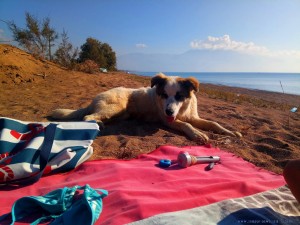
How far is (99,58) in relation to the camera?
2284cm

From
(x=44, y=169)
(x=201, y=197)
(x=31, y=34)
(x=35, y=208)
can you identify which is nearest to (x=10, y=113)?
(x=44, y=169)

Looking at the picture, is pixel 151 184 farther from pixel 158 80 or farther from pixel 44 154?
pixel 158 80

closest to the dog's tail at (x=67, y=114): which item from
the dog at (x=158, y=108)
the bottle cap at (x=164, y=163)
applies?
the dog at (x=158, y=108)

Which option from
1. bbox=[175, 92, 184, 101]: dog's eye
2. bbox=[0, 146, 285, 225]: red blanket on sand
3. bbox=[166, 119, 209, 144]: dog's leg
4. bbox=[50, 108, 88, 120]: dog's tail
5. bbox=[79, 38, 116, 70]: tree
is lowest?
bbox=[0, 146, 285, 225]: red blanket on sand

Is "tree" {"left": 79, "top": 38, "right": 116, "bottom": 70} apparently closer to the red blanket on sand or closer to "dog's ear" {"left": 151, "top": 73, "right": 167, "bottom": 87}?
"dog's ear" {"left": 151, "top": 73, "right": 167, "bottom": 87}

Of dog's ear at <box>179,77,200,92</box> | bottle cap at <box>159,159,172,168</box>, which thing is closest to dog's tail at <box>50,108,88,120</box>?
dog's ear at <box>179,77,200,92</box>

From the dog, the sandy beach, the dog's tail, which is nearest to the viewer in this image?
the sandy beach

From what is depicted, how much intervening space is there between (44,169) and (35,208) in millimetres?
633

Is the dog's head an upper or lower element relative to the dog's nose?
upper

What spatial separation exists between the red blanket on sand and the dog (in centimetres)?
146

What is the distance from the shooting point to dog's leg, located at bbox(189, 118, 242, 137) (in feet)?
14.6

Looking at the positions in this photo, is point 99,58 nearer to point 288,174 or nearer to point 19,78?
point 19,78

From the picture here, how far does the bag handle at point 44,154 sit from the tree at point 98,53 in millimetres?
19211

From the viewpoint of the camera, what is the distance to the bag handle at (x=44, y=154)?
2359mm
